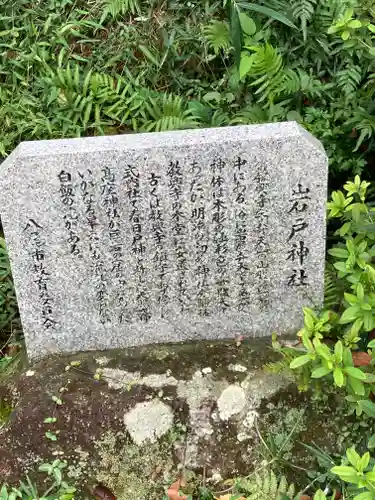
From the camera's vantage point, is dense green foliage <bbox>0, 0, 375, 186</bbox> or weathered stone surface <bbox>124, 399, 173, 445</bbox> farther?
dense green foliage <bbox>0, 0, 375, 186</bbox>

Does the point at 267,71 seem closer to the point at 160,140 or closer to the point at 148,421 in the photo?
the point at 160,140

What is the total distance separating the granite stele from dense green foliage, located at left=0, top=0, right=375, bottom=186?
95 cm

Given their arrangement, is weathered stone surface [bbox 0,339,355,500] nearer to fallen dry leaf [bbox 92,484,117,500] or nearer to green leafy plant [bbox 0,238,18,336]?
fallen dry leaf [bbox 92,484,117,500]

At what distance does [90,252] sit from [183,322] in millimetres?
613

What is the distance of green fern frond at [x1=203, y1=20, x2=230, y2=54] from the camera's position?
4.00 m

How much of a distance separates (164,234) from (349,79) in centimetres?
163

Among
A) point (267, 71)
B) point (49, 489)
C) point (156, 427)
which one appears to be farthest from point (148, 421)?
point (267, 71)

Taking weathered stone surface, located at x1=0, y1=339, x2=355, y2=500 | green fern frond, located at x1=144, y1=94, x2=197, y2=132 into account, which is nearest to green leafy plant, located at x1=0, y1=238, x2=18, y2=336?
weathered stone surface, located at x1=0, y1=339, x2=355, y2=500

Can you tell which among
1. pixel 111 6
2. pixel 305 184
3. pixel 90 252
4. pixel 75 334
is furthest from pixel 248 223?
pixel 111 6

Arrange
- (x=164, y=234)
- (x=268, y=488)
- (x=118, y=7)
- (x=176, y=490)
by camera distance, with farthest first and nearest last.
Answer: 1. (x=118, y=7)
2. (x=164, y=234)
3. (x=176, y=490)
4. (x=268, y=488)

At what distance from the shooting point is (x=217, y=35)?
13.2 ft

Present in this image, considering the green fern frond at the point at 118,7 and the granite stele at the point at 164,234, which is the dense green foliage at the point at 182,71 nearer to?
the green fern frond at the point at 118,7

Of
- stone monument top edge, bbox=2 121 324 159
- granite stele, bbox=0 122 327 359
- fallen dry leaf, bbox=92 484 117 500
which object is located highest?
stone monument top edge, bbox=2 121 324 159

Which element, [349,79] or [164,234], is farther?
[349,79]
